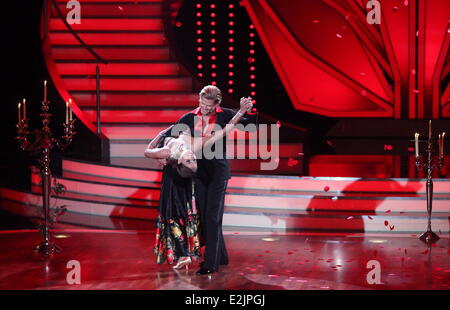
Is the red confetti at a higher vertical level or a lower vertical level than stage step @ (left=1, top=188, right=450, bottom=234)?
higher

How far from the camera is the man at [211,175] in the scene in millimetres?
5133

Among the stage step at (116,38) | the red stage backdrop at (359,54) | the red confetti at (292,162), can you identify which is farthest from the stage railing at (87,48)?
the red confetti at (292,162)

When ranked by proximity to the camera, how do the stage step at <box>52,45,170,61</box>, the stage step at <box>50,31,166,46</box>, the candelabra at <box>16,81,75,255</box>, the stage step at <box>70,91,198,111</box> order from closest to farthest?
1. the candelabra at <box>16,81,75,255</box>
2. the stage step at <box>70,91,198,111</box>
3. the stage step at <box>52,45,170,61</box>
4. the stage step at <box>50,31,166,46</box>

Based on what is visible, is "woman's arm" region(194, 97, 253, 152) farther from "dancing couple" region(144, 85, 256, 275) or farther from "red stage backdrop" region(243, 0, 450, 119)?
"red stage backdrop" region(243, 0, 450, 119)

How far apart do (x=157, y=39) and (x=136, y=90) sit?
1.01m

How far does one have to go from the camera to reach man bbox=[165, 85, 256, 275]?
513cm

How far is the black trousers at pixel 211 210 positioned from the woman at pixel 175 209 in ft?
0.33

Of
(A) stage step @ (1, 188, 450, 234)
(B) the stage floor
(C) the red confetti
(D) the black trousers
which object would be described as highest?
(C) the red confetti

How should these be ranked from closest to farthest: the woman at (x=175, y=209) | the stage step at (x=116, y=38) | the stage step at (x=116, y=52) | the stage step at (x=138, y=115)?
the woman at (x=175, y=209) < the stage step at (x=138, y=115) < the stage step at (x=116, y=52) < the stage step at (x=116, y=38)

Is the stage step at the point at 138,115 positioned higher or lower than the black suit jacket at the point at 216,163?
higher

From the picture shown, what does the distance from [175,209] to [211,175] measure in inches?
15.5

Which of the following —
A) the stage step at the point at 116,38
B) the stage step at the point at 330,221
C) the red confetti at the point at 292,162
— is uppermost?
the stage step at the point at 116,38

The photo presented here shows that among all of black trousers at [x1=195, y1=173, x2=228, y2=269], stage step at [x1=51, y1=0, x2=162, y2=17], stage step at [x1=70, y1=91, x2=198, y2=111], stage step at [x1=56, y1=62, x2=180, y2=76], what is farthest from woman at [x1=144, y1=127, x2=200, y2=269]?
stage step at [x1=51, y1=0, x2=162, y2=17]

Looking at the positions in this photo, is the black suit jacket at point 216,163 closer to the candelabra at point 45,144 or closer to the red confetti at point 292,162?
the candelabra at point 45,144
